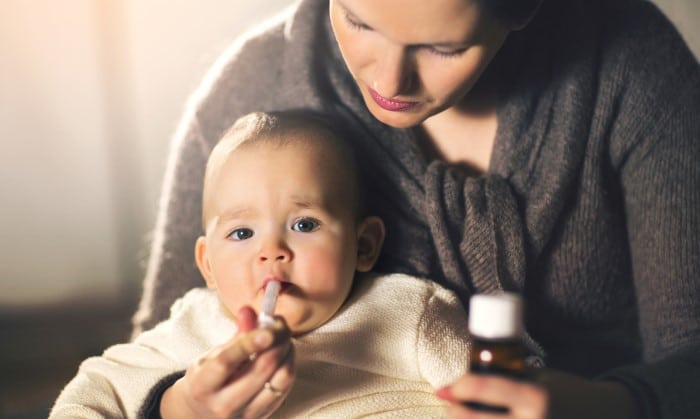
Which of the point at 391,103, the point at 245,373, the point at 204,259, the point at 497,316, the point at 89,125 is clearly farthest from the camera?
the point at 89,125

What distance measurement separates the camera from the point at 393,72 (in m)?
0.76

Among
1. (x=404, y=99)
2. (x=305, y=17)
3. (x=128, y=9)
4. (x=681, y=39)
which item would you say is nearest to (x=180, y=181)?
(x=305, y=17)

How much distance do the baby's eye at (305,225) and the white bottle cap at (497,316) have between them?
0.29m

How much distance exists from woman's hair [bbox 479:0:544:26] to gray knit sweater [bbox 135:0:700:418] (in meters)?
0.16

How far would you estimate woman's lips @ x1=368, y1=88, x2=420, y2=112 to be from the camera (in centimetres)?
81

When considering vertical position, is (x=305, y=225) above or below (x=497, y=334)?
above

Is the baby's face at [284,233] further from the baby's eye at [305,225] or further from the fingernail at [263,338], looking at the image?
the fingernail at [263,338]

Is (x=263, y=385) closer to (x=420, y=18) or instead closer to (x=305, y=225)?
(x=305, y=225)

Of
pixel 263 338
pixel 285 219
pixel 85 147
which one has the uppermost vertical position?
pixel 85 147

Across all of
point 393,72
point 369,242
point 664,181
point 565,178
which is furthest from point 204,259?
point 664,181

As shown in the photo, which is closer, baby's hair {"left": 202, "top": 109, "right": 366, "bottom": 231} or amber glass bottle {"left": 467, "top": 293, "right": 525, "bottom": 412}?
amber glass bottle {"left": 467, "top": 293, "right": 525, "bottom": 412}

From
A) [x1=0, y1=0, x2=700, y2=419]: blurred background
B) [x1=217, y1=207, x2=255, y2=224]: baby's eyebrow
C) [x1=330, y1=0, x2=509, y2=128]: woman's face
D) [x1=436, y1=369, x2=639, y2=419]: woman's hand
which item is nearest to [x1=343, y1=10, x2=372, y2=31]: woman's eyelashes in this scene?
[x1=330, y1=0, x2=509, y2=128]: woman's face

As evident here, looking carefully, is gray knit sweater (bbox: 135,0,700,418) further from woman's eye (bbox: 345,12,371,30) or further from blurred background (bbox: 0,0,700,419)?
blurred background (bbox: 0,0,700,419)

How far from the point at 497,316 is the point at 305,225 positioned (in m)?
0.31
